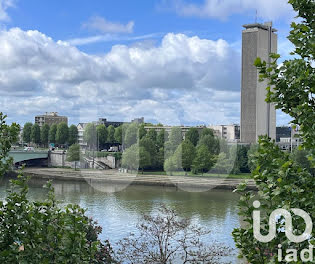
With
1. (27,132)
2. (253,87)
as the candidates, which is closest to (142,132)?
(253,87)

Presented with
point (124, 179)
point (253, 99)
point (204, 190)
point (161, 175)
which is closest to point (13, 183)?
point (204, 190)

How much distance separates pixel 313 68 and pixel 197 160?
22.0 m

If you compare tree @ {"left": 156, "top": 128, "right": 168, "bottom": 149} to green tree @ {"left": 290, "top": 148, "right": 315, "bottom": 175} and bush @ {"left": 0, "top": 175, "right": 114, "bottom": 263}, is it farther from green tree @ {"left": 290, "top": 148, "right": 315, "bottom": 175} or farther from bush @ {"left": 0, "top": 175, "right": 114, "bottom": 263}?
bush @ {"left": 0, "top": 175, "right": 114, "bottom": 263}

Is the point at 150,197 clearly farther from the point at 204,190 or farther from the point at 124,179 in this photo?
the point at 124,179

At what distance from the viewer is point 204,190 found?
20.6m

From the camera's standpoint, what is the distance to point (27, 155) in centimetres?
2797

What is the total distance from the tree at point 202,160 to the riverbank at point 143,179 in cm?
65

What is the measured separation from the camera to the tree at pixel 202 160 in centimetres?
2366

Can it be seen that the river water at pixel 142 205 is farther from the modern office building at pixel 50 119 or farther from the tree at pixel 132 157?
the modern office building at pixel 50 119

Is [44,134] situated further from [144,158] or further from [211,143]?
[211,143]

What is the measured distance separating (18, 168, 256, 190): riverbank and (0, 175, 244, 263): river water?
0.80 m

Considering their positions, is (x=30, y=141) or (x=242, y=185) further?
(x=30, y=141)

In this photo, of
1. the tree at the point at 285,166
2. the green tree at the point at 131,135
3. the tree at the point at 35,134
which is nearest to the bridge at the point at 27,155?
the green tree at the point at 131,135

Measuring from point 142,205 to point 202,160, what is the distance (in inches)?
367
